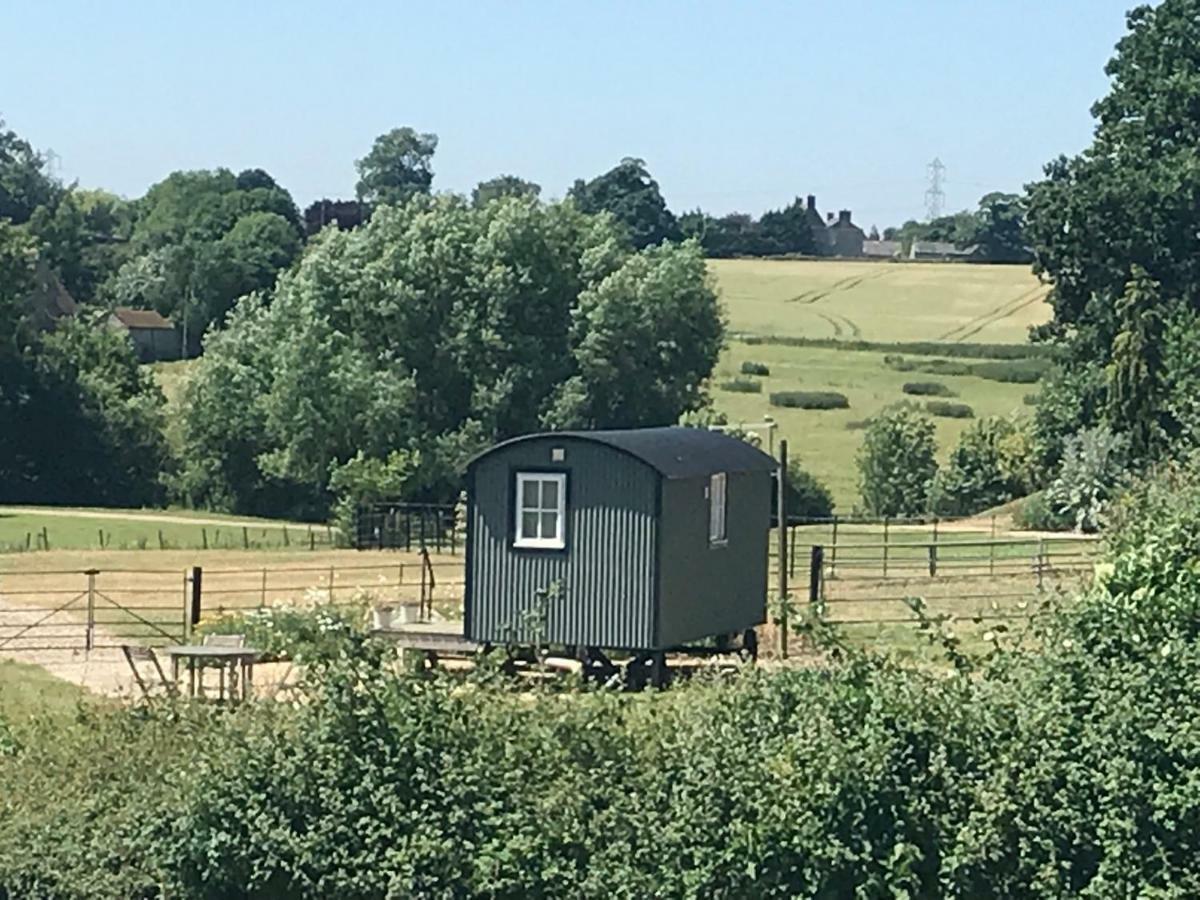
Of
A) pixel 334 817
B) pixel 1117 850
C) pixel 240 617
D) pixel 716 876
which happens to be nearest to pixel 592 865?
pixel 716 876

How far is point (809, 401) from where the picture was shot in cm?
8212

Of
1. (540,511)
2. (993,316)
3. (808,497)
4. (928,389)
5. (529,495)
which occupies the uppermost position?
(993,316)

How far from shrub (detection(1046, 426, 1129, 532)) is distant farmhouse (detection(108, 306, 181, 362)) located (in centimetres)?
5847

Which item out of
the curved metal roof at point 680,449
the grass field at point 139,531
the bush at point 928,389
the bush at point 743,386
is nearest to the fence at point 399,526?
the grass field at point 139,531

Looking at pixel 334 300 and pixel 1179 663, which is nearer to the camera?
pixel 1179 663

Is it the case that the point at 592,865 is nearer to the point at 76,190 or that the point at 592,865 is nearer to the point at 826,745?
the point at 826,745

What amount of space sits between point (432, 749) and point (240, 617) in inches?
626

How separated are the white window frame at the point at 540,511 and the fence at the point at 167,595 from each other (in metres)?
4.24

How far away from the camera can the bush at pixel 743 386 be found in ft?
278

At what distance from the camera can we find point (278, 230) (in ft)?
369

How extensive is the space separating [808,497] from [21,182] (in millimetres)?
93959

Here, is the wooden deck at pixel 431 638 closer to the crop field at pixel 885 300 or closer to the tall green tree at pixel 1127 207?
the tall green tree at pixel 1127 207

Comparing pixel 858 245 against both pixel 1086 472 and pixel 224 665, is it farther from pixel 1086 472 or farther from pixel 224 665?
pixel 224 665

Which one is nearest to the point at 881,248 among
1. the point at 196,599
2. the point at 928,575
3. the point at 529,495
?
the point at 928,575
